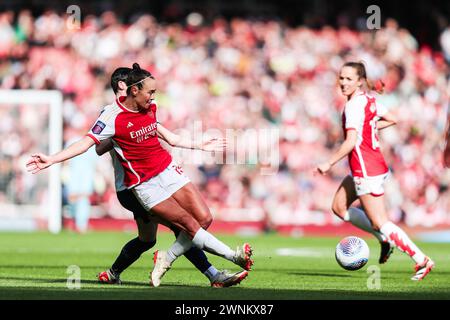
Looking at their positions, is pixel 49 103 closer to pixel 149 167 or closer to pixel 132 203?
pixel 132 203

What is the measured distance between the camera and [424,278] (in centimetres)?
1077

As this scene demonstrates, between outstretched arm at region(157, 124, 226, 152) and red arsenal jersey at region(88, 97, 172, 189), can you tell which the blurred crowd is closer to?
outstretched arm at region(157, 124, 226, 152)

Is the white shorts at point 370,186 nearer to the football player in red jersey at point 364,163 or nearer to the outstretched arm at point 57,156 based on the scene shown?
the football player in red jersey at point 364,163

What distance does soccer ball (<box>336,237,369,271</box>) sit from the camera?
1077cm

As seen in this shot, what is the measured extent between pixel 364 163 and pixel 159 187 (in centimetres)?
272

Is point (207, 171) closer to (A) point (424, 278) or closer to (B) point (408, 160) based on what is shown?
(B) point (408, 160)

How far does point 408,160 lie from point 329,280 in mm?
13463

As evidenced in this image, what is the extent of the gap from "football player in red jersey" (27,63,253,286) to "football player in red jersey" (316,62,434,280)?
203cm

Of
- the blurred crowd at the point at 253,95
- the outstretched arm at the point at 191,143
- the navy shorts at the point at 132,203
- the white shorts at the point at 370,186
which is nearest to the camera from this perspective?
the navy shorts at the point at 132,203

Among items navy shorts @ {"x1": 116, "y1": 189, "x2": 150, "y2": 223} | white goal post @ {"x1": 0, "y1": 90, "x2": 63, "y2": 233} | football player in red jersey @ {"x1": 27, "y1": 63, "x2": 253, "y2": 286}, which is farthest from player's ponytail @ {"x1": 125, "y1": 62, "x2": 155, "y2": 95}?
white goal post @ {"x1": 0, "y1": 90, "x2": 63, "y2": 233}

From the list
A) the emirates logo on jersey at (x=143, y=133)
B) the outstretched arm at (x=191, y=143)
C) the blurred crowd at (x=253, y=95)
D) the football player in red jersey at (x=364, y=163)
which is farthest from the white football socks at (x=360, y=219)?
the blurred crowd at (x=253, y=95)

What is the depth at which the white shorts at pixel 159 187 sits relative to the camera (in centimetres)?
934
